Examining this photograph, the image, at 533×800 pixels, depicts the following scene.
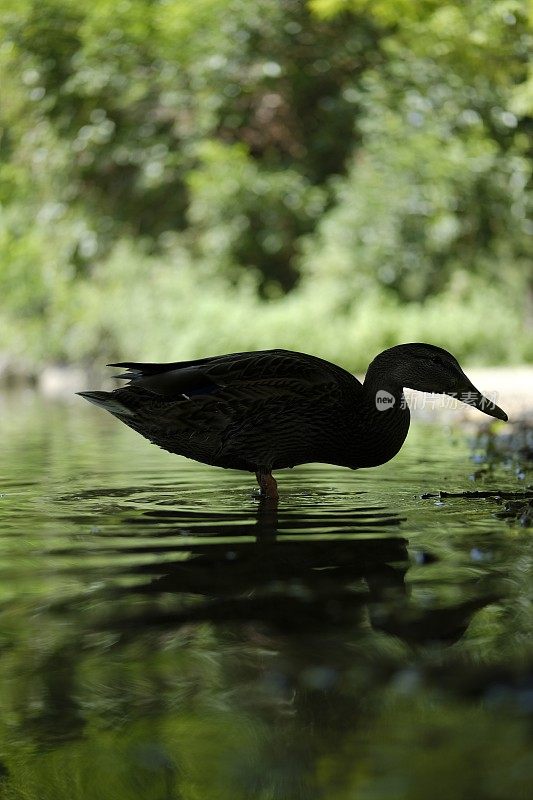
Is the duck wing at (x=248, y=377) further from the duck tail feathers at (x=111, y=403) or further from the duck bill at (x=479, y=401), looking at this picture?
the duck bill at (x=479, y=401)

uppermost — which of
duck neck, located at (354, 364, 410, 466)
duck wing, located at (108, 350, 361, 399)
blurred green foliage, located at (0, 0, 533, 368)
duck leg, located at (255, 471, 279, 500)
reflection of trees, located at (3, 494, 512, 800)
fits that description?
blurred green foliage, located at (0, 0, 533, 368)

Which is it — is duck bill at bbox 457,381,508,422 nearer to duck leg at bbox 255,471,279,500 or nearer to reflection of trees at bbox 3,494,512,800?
duck leg at bbox 255,471,279,500

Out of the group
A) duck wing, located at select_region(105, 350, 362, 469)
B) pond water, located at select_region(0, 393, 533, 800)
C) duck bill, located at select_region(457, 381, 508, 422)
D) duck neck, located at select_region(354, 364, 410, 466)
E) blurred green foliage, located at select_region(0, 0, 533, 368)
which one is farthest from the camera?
blurred green foliage, located at select_region(0, 0, 533, 368)

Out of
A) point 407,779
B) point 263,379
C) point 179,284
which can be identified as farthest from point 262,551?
point 179,284

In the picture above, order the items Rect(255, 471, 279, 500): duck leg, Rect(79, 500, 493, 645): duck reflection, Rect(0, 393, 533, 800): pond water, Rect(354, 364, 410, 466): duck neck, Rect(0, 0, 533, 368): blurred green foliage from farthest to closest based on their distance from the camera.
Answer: Rect(0, 0, 533, 368): blurred green foliage < Rect(255, 471, 279, 500): duck leg < Rect(354, 364, 410, 466): duck neck < Rect(79, 500, 493, 645): duck reflection < Rect(0, 393, 533, 800): pond water

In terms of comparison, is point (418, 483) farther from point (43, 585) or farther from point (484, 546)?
point (43, 585)

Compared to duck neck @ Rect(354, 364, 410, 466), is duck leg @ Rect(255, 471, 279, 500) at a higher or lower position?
lower

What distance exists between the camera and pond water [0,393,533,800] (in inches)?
93.7

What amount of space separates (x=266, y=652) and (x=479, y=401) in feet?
11.3

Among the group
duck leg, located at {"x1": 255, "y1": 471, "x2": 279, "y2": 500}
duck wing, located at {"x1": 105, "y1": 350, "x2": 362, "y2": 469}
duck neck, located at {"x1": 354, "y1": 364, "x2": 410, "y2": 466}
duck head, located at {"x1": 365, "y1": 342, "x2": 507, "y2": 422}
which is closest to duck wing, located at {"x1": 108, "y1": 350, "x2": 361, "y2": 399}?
duck wing, located at {"x1": 105, "y1": 350, "x2": 362, "y2": 469}

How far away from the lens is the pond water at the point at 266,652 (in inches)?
93.7
